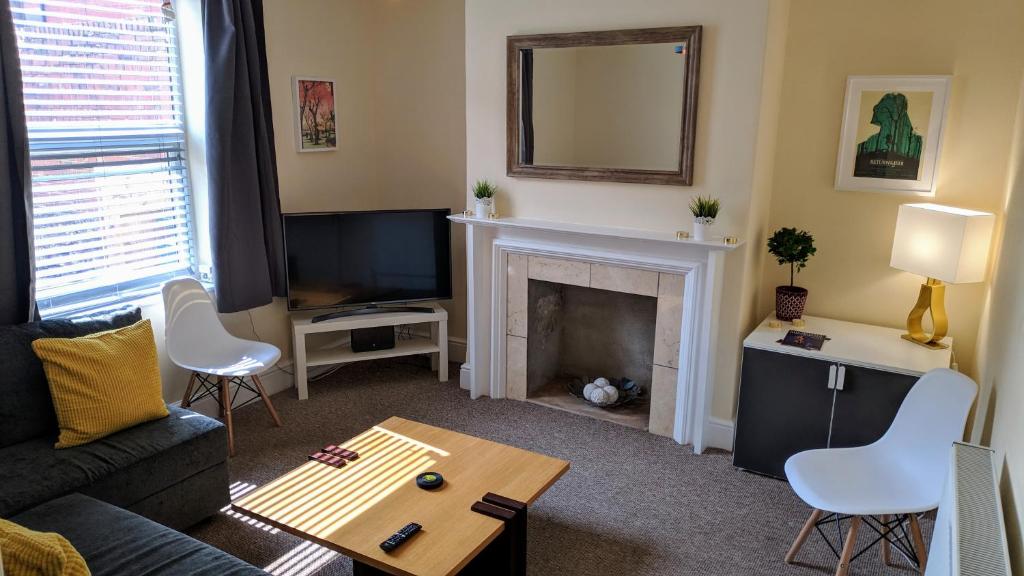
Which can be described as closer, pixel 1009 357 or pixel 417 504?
pixel 1009 357

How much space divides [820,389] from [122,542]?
9.24 ft

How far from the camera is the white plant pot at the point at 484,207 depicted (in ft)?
13.7

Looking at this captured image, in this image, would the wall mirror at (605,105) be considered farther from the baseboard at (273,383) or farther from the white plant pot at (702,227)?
the baseboard at (273,383)

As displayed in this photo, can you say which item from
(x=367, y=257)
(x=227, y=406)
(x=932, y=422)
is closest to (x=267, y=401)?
(x=227, y=406)

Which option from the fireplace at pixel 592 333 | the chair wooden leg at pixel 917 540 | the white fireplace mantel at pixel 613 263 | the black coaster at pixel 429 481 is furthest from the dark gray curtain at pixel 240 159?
the chair wooden leg at pixel 917 540

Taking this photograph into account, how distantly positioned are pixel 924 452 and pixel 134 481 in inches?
117

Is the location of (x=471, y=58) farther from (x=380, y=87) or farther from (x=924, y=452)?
(x=924, y=452)

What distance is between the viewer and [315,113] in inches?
179

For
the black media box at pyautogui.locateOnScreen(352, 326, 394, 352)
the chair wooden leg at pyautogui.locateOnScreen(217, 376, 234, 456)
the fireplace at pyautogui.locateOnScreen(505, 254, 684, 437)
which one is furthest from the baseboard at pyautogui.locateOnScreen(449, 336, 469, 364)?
the chair wooden leg at pyautogui.locateOnScreen(217, 376, 234, 456)

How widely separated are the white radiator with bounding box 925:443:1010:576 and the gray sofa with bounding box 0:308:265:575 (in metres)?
1.91

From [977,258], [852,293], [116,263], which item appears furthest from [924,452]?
[116,263]

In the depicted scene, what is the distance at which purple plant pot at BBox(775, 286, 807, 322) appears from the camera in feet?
12.2

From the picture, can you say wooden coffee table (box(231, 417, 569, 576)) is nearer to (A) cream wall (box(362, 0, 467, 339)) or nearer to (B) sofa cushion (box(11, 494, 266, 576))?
(B) sofa cushion (box(11, 494, 266, 576))

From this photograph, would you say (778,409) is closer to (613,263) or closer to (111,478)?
(613,263)
